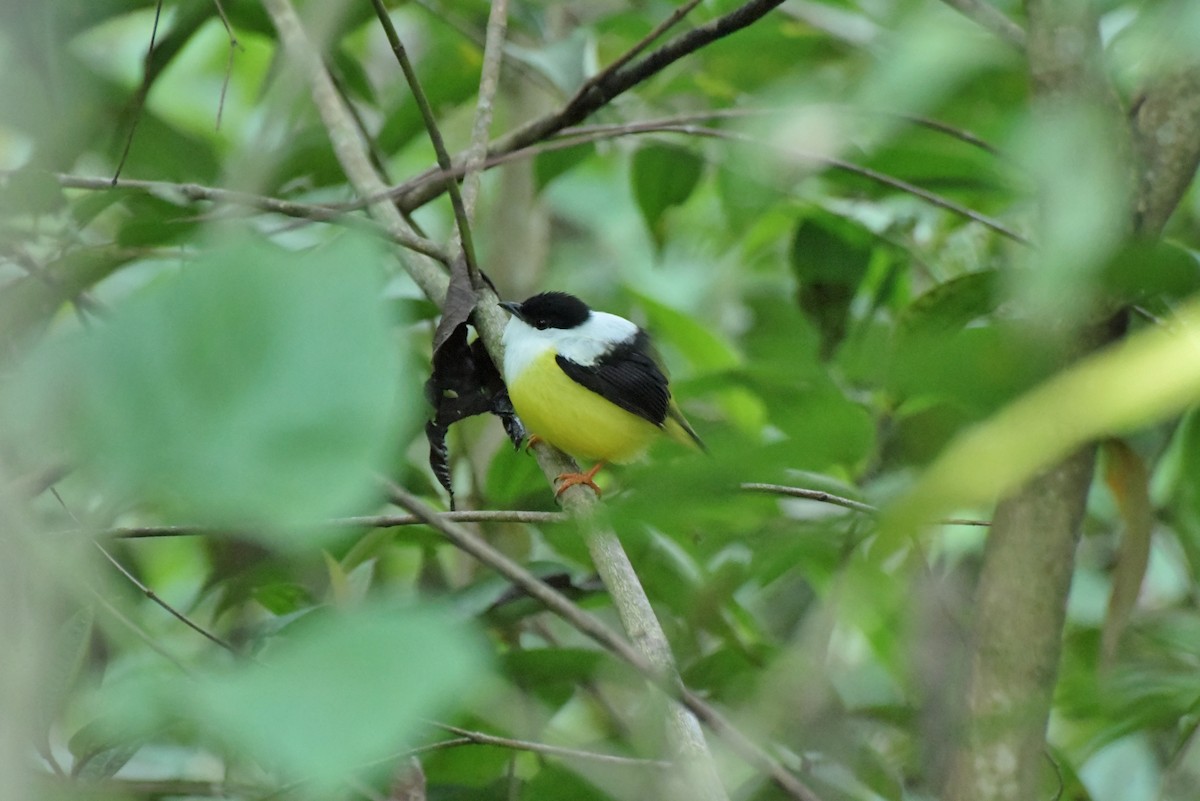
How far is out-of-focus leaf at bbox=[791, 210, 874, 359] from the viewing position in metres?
2.56

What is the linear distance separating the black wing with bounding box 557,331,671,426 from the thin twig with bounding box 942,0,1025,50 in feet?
3.68

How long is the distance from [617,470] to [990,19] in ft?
3.37

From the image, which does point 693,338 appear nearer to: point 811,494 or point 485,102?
point 485,102

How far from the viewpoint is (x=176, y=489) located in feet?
1.48

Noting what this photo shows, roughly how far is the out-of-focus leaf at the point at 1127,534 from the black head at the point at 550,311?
162cm

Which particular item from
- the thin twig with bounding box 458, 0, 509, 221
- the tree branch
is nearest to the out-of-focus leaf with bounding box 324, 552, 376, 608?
the thin twig with bounding box 458, 0, 509, 221

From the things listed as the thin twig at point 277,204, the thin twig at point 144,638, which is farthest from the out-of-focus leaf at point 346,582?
the thin twig at point 144,638

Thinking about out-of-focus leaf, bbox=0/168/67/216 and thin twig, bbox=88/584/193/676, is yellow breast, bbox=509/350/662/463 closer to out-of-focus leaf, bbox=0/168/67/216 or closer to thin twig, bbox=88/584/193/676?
out-of-focus leaf, bbox=0/168/67/216

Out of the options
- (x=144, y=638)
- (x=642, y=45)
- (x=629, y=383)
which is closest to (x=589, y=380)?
(x=629, y=383)

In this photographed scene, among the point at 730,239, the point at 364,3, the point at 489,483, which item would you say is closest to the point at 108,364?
the point at 489,483

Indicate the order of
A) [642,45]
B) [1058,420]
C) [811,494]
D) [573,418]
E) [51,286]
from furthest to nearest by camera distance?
[573,418] → [642,45] → [51,286] → [811,494] → [1058,420]

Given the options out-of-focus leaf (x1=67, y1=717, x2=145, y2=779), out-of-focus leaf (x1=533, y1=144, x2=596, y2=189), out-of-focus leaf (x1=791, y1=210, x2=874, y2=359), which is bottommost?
out-of-focus leaf (x1=67, y1=717, x2=145, y2=779)

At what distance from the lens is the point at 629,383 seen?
2.94 metres

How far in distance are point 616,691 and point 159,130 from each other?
1.49m
